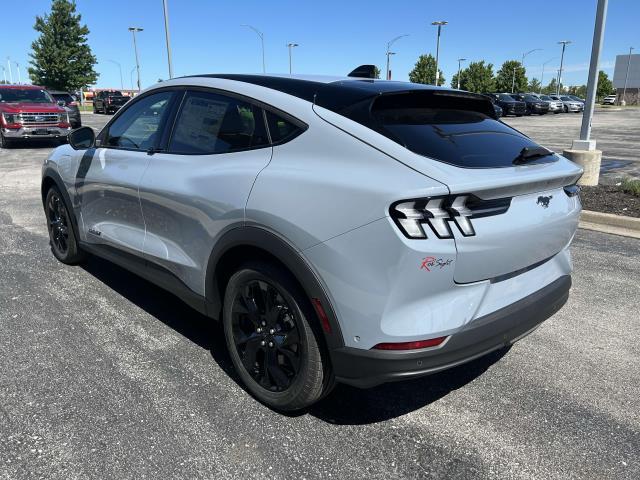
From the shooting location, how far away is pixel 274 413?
9.30ft

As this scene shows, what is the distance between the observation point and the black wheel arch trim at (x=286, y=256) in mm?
2357

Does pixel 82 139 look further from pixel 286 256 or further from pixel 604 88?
pixel 604 88

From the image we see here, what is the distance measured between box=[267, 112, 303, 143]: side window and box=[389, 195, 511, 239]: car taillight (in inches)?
30.5

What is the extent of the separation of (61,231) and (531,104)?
4308 centimetres

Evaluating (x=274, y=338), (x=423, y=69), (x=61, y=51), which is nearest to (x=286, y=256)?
(x=274, y=338)

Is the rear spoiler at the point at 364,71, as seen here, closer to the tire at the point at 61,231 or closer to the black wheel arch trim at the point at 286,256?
the black wheel arch trim at the point at 286,256

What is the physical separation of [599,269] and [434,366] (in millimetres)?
3560

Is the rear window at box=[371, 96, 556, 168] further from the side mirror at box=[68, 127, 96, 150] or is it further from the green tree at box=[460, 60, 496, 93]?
the green tree at box=[460, 60, 496, 93]

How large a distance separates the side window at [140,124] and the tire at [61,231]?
1.09 meters

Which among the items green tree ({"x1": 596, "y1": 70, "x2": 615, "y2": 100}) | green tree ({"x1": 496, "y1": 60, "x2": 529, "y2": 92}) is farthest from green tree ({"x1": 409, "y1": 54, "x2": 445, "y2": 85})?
green tree ({"x1": 596, "y1": 70, "x2": 615, "y2": 100})

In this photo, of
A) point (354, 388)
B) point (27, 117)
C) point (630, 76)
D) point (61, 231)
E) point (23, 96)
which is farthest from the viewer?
point (630, 76)

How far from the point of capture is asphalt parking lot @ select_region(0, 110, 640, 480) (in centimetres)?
244

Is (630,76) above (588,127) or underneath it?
above

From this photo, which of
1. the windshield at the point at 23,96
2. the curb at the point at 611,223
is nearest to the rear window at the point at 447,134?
the curb at the point at 611,223
